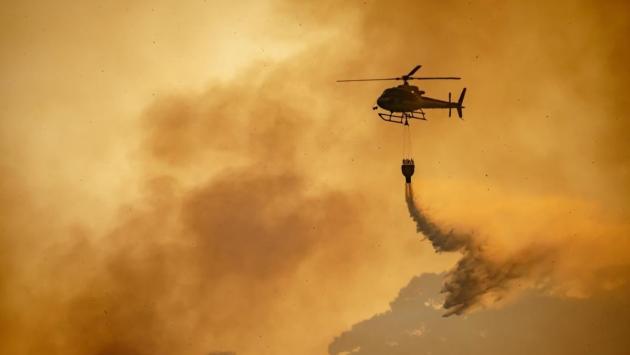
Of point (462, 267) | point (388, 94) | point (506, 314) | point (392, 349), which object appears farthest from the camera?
point (392, 349)

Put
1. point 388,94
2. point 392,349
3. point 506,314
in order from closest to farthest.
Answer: point 388,94 → point 506,314 → point 392,349

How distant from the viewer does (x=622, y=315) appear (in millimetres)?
78000

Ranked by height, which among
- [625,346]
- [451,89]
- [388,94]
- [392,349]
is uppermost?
[451,89]

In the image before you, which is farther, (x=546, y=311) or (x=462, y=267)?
(x=546, y=311)

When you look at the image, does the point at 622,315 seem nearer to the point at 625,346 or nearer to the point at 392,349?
the point at 625,346

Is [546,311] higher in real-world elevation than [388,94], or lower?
lower

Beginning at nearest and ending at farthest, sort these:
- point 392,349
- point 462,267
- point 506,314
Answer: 1. point 462,267
2. point 506,314
3. point 392,349

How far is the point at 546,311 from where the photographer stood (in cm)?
7788

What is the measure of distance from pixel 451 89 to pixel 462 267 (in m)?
19.0

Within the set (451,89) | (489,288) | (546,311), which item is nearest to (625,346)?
(546,311)

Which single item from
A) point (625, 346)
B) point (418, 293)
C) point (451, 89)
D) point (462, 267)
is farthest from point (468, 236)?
point (625, 346)

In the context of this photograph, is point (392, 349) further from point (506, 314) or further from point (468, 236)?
point (468, 236)

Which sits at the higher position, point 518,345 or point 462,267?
point 462,267

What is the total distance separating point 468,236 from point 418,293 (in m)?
10.8
